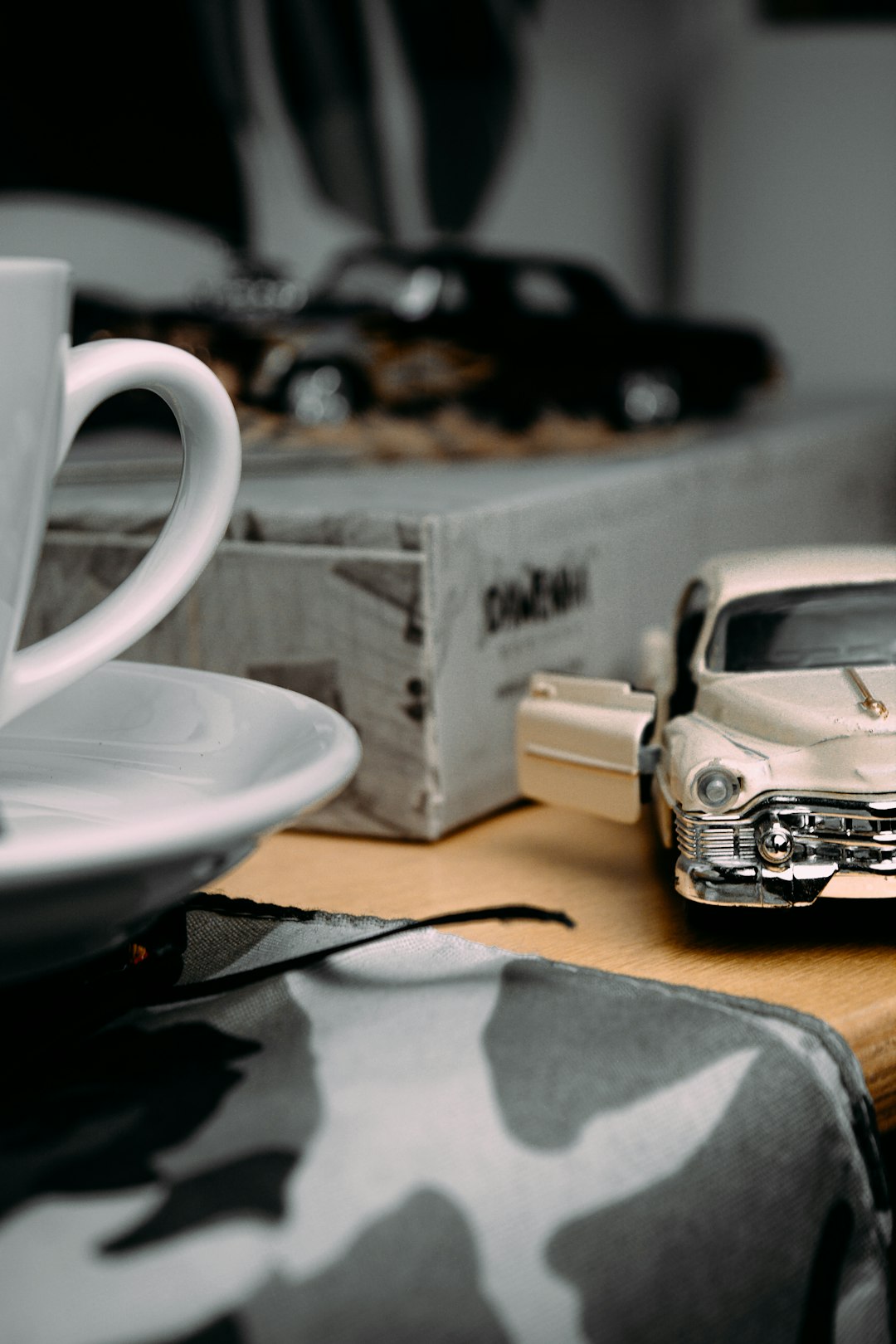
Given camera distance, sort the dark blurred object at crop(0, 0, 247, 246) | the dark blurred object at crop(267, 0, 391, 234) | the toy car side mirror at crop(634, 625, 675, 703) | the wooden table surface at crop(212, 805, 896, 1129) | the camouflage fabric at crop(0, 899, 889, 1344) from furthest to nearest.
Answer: the dark blurred object at crop(267, 0, 391, 234) → the dark blurred object at crop(0, 0, 247, 246) → the toy car side mirror at crop(634, 625, 675, 703) → the wooden table surface at crop(212, 805, 896, 1129) → the camouflage fabric at crop(0, 899, 889, 1344)

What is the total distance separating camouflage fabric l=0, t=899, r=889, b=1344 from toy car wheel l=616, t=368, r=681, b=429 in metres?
0.45

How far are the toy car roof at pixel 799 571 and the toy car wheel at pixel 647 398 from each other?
0.88 ft

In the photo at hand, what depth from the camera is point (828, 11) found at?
1.11 m

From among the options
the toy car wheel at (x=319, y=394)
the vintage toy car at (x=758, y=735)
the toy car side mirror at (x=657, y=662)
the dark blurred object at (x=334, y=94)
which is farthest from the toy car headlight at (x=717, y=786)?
the dark blurred object at (x=334, y=94)

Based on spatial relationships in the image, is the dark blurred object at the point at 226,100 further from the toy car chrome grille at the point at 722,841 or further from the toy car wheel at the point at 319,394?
the toy car chrome grille at the point at 722,841

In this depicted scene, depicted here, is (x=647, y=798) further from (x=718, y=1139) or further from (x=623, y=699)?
(x=718, y=1139)

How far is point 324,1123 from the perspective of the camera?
26cm

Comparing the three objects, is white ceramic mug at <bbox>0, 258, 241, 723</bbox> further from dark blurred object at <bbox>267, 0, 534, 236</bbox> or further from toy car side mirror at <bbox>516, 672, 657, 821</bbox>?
dark blurred object at <bbox>267, 0, 534, 236</bbox>

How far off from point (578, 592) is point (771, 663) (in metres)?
0.17

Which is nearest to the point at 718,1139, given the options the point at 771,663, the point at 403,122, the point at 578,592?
the point at 771,663

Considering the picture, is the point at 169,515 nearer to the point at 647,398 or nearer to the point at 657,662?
the point at 657,662

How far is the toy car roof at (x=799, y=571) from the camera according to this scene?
1.40 feet

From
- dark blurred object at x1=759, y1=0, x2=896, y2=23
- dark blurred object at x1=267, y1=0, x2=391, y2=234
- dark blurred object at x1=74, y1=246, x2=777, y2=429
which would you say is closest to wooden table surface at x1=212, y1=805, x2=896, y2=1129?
dark blurred object at x1=74, y1=246, x2=777, y2=429

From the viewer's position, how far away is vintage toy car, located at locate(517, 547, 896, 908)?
1.14 ft
